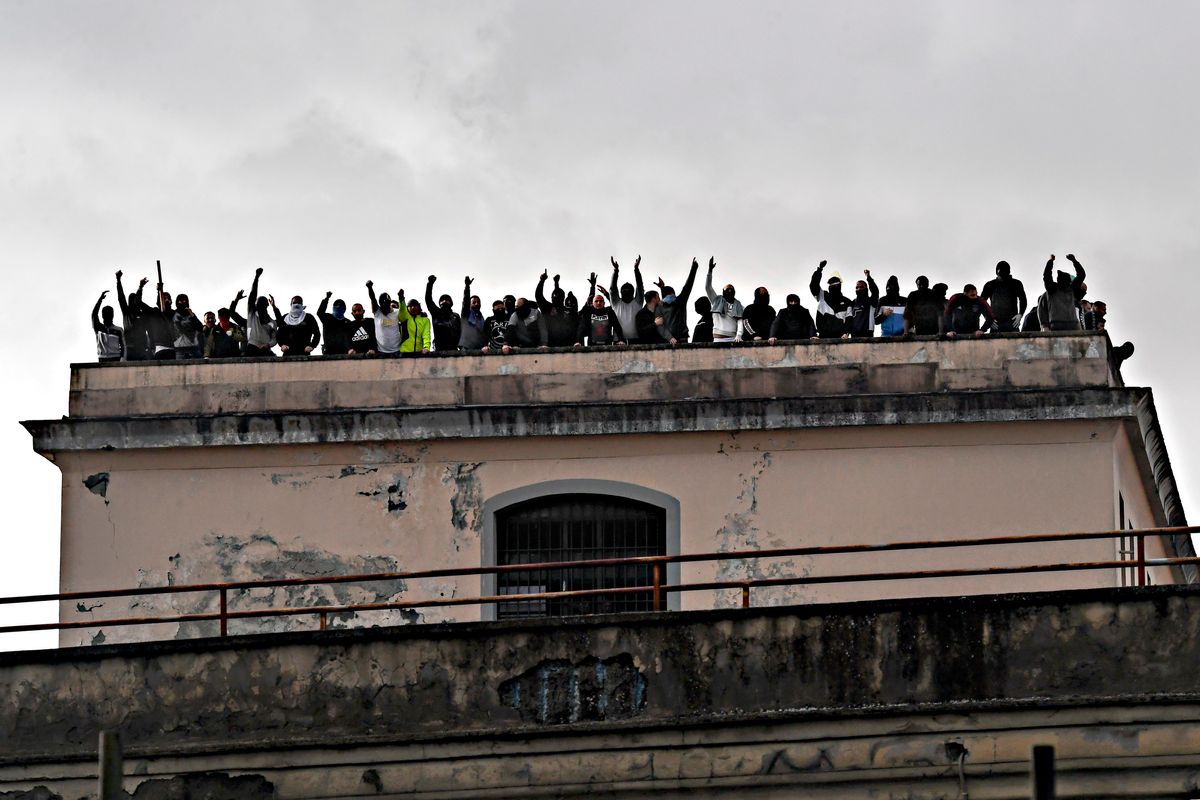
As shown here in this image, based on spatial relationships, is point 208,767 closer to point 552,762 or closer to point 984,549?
point 552,762

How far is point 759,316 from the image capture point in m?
27.7

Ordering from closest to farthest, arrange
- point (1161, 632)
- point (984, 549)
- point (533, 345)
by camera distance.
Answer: point (1161, 632) → point (984, 549) → point (533, 345)

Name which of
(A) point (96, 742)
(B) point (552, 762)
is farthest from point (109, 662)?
(B) point (552, 762)

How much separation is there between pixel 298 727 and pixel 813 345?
25.4 ft

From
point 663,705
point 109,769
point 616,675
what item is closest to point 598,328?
point 616,675

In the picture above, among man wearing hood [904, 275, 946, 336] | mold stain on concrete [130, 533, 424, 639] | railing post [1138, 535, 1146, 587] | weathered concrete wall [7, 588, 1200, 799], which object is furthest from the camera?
man wearing hood [904, 275, 946, 336]

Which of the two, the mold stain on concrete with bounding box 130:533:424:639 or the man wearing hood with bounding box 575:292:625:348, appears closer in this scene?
the mold stain on concrete with bounding box 130:533:424:639

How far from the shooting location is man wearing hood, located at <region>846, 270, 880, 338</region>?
27.8 metres

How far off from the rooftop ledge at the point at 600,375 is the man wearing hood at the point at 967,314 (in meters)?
0.47

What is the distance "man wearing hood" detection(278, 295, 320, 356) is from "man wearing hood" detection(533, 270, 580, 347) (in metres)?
2.59

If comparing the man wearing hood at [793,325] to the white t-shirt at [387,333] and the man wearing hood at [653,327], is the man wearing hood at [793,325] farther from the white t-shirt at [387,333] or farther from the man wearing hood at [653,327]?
the white t-shirt at [387,333]

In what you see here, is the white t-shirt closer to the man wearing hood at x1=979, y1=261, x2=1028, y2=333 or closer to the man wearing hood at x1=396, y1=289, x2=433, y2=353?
the man wearing hood at x1=396, y1=289, x2=433, y2=353

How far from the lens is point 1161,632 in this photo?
69.2 feet

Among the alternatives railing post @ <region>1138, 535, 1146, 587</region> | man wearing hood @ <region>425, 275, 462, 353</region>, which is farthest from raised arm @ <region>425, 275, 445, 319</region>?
railing post @ <region>1138, 535, 1146, 587</region>
